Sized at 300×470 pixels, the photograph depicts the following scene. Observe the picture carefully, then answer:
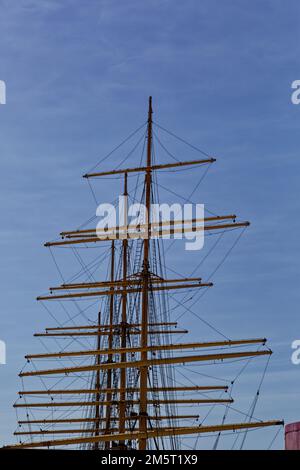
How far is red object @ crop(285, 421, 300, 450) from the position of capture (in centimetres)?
3750

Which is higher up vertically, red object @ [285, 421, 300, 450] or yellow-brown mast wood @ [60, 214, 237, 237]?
yellow-brown mast wood @ [60, 214, 237, 237]

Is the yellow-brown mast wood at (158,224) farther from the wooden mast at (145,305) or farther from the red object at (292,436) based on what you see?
the red object at (292,436)

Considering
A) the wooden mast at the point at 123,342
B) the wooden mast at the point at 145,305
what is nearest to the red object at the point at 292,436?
the wooden mast at the point at 145,305

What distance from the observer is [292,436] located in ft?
125

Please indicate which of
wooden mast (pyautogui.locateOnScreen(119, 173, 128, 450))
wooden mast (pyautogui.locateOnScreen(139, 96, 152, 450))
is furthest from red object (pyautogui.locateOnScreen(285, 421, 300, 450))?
wooden mast (pyautogui.locateOnScreen(119, 173, 128, 450))

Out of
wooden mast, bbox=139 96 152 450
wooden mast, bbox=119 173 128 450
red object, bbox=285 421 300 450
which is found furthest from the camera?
wooden mast, bbox=119 173 128 450

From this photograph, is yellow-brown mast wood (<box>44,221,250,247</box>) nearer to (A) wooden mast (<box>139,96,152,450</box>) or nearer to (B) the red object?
(A) wooden mast (<box>139,96,152,450</box>)

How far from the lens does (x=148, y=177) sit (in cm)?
6812

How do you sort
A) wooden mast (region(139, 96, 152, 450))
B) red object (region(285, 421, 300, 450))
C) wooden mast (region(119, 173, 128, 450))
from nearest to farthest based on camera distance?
red object (region(285, 421, 300, 450)), wooden mast (region(139, 96, 152, 450)), wooden mast (region(119, 173, 128, 450))

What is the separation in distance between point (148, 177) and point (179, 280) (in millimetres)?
10659

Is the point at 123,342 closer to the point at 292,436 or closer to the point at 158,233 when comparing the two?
the point at 158,233

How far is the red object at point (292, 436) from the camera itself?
3750 centimetres

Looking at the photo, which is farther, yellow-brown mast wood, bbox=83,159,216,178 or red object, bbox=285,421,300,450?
yellow-brown mast wood, bbox=83,159,216,178
